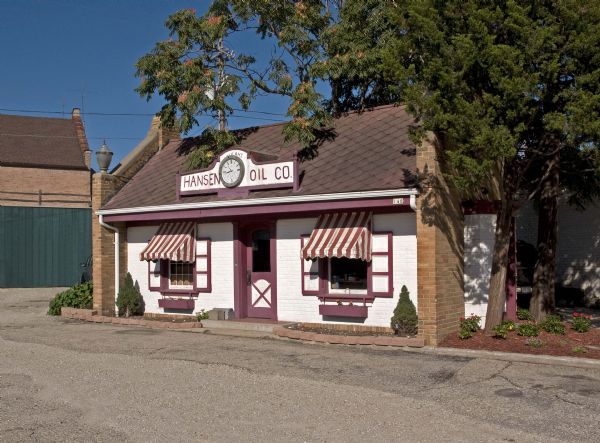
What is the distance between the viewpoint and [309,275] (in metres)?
14.2

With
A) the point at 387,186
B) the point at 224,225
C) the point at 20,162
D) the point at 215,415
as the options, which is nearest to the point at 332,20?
the point at 224,225

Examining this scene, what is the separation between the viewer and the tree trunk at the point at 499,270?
1216cm

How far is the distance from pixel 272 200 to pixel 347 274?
7.12 ft

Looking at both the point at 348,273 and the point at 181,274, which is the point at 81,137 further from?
the point at 348,273

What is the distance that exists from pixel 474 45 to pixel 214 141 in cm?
830

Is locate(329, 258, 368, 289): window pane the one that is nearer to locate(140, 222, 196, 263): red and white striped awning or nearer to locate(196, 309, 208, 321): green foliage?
locate(196, 309, 208, 321): green foliage

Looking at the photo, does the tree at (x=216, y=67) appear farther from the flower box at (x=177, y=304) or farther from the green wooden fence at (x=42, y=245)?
the green wooden fence at (x=42, y=245)

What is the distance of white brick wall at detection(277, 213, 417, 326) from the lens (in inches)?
504

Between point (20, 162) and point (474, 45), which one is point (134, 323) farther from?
point (20, 162)

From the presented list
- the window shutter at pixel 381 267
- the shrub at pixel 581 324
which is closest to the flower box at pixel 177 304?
the window shutter at pixel 381 267

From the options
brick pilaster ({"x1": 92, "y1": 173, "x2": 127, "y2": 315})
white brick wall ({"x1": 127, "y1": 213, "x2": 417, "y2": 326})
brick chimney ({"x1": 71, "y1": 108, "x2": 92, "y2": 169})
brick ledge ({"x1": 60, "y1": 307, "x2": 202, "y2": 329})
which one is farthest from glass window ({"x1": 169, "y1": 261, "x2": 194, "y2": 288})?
brick chimney ({"x1": 71, "y1": 108, "x2": 92, "y2": 169})

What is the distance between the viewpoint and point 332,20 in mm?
20297

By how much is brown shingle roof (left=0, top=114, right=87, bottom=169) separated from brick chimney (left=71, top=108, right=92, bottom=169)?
0.18 m

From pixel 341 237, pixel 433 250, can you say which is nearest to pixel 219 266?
pixel 341 237
